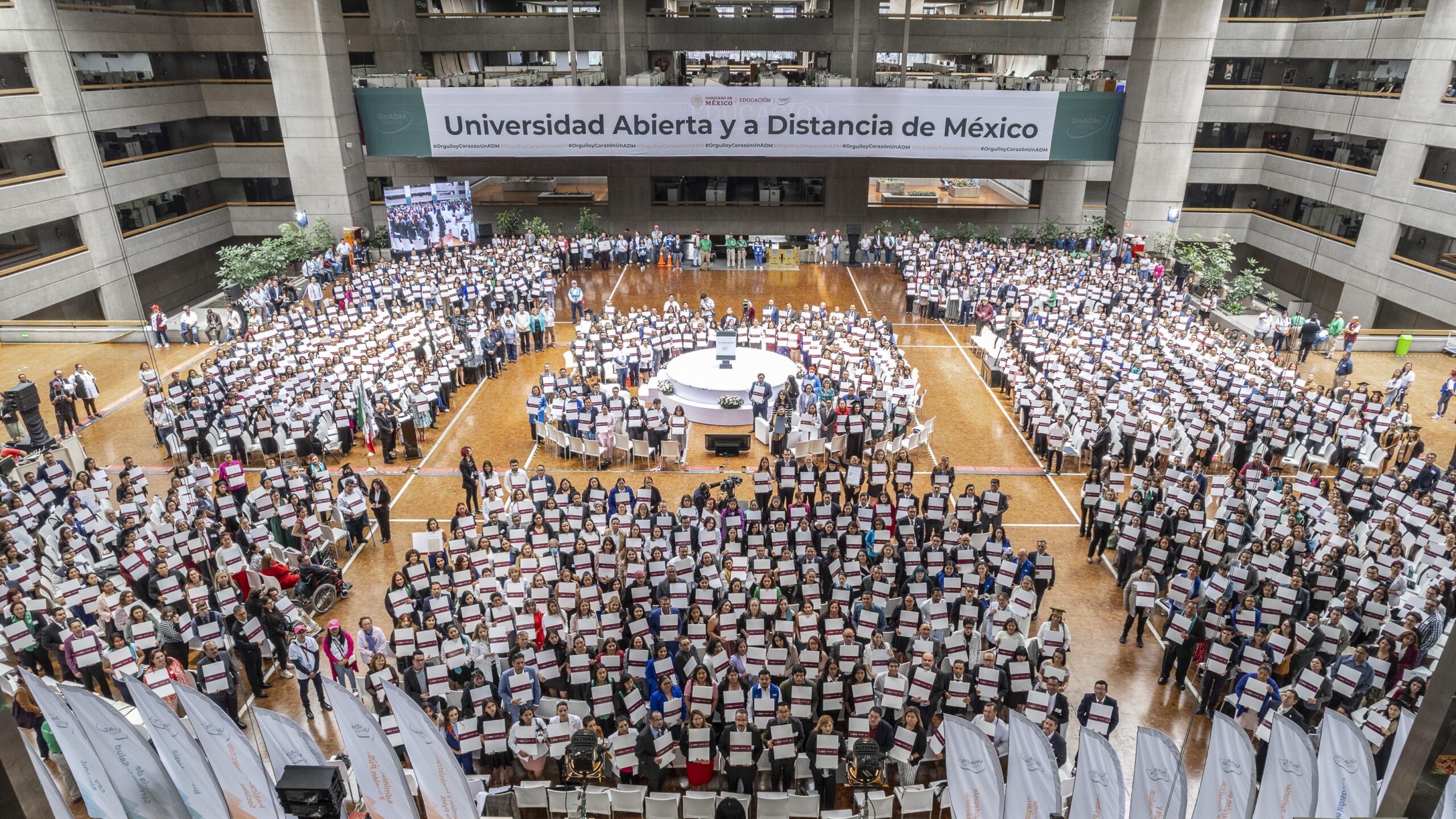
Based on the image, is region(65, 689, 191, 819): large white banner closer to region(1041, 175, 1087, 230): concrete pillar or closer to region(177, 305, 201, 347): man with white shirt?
region(177, 305, 201, 347): man with white shirt

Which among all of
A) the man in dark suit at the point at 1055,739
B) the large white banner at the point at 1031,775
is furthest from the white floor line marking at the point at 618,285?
the large white banner at the point at 1031,775

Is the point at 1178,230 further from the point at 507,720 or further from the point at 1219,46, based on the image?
the point at 507,720

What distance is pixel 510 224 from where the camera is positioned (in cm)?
3712

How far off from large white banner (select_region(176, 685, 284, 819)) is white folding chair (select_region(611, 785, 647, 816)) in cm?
349

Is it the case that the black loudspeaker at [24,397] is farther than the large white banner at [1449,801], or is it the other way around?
the black loudspeaker at [24,397]

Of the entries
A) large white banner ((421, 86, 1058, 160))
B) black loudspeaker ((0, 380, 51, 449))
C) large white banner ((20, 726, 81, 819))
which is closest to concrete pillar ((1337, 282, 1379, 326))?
large white banner ((421, 86, 1058, 160))

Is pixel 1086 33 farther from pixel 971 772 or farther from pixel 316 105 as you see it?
pixel 971 772

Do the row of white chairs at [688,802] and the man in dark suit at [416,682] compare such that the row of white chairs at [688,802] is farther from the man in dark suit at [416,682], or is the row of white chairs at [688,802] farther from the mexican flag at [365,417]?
the mexican flag at [365,417]

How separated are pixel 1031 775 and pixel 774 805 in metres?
2.77

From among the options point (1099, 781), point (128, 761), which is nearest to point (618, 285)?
point (128, 761)

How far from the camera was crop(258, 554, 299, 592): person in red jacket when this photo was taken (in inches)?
515

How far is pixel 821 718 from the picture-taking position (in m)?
9.62

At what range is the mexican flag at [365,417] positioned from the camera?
1969cm

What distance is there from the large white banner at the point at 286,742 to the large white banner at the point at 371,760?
1.46ft
